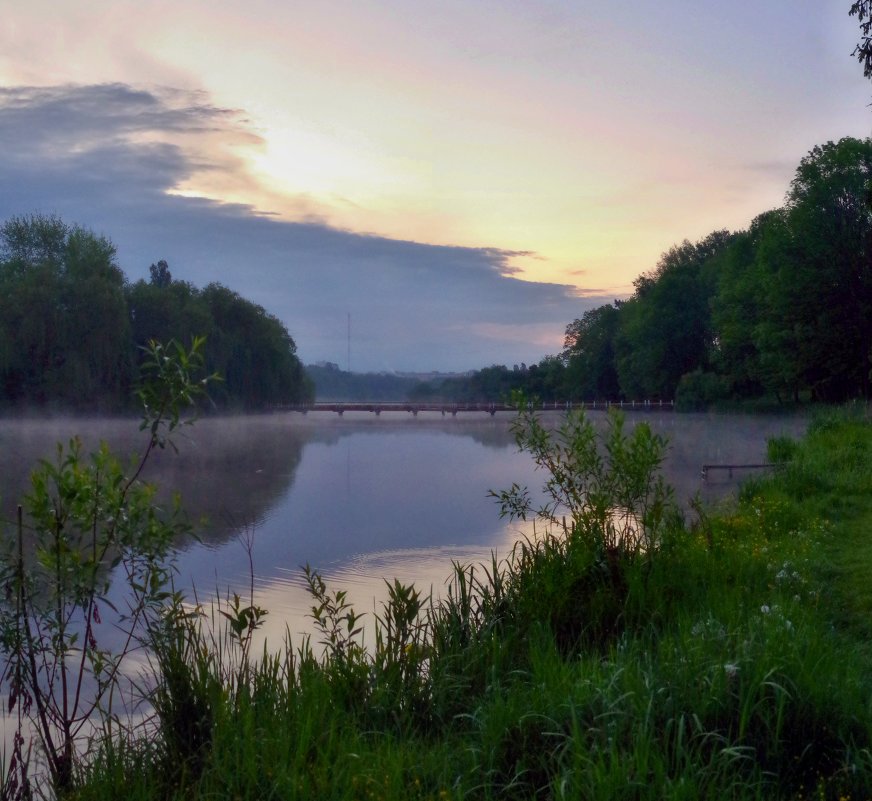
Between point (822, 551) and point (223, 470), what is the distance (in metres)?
26.6

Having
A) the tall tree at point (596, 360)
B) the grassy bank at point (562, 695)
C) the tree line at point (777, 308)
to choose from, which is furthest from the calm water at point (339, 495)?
the tall tree at point (596, 360)

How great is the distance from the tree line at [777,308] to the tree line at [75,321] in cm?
2617

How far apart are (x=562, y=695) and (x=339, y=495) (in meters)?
21.9

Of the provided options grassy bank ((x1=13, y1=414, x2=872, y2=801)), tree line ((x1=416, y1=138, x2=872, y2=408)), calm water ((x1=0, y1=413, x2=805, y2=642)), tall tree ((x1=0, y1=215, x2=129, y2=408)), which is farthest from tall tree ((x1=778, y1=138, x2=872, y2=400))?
grassy bank ((x1=13, y1=414, x2=872, y2=801))

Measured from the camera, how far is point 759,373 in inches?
2085

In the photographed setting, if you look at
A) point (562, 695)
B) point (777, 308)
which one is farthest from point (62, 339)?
point (562, 695)

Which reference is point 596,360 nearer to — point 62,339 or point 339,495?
point 62,339

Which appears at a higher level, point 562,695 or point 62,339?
point 62,339

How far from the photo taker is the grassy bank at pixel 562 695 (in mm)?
3951

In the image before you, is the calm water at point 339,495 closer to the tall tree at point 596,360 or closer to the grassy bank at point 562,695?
the grassy bank at point 562,695

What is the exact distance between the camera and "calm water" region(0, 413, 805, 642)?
1412 cm

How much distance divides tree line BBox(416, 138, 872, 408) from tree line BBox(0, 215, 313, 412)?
26.2 meters

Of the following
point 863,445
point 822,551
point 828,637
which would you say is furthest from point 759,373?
point 828,637

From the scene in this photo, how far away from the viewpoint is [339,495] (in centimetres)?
2611
